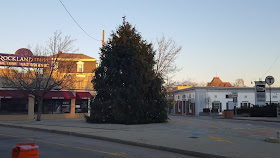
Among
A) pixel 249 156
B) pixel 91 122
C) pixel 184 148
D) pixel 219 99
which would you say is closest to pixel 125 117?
pixel 91 122

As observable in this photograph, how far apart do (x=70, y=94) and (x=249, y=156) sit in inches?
1149

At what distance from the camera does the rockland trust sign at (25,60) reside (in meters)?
30.5

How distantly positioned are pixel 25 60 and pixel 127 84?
13.6 m

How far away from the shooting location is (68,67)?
98.4 feet

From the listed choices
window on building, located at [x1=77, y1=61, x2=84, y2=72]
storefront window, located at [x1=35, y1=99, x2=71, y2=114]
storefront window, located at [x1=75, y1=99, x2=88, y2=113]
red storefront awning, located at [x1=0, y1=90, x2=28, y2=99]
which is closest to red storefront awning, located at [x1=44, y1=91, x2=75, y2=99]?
storefront window, located at [x1=35, y1=99, x2=71, y2=114]

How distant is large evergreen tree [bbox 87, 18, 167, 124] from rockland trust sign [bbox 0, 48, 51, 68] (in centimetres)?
866

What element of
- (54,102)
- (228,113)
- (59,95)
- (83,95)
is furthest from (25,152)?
(228,113)

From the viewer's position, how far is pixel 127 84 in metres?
24.5

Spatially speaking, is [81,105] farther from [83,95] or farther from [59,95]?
[59,95]

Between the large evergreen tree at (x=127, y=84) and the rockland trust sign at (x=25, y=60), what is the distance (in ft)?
28.4

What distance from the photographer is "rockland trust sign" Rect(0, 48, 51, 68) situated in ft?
100

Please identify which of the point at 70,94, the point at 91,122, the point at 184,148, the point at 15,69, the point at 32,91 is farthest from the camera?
the point at 70,94

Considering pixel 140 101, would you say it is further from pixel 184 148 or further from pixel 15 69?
pixel 15 69

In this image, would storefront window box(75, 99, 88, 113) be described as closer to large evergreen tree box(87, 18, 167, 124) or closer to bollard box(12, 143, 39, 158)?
large evergreen tree box(87, 18, 167, 124)
